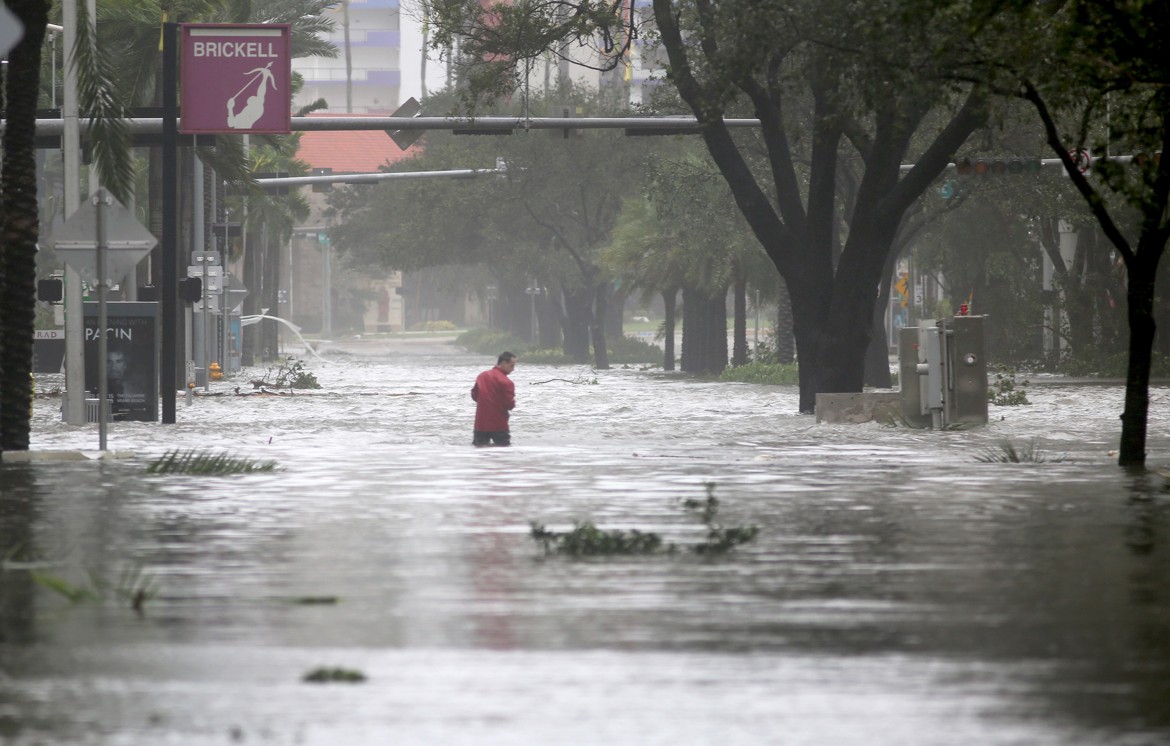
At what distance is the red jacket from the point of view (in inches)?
1055

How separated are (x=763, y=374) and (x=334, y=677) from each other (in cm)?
5052

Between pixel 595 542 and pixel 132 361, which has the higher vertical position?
pixel 132 361

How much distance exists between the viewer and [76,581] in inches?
464

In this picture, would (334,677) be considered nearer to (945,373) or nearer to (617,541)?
(617,541)

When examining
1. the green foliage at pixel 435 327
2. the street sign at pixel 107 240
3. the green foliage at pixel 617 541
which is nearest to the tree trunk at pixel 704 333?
the street sign at pixel 107 240

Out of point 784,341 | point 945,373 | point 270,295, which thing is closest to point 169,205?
point 945,373

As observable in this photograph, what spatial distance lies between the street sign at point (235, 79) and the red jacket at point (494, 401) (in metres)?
8.43

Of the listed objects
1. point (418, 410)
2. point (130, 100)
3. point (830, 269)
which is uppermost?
point (130, 100)

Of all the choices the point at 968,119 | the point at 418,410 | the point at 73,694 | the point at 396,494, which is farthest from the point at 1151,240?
the point at 418,410

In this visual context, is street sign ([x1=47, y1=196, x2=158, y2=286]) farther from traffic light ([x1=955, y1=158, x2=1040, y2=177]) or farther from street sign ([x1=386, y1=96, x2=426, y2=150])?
traffic light ([x1=955, y1=158, x2=1040, y2=177])

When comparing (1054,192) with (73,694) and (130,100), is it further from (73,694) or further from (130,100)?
(73,694)

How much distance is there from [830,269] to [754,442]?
709 centimetres

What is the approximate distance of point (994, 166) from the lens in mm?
39250

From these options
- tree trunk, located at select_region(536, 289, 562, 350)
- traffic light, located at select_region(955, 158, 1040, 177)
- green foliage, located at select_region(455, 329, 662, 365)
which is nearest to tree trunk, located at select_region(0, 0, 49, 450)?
traffic light, located at select_region(955, 158, 1040, 177)
